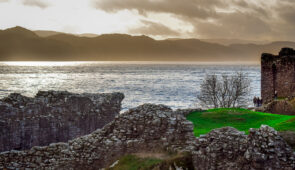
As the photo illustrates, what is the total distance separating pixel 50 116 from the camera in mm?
17953

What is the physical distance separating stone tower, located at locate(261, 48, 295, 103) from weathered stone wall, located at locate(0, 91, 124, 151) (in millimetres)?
30991

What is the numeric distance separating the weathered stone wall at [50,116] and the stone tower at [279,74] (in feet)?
102

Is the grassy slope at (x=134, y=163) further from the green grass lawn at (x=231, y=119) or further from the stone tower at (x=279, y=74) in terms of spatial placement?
the stone tower at (x=279, y=74)

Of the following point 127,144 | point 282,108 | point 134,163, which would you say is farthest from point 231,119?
point 282,108

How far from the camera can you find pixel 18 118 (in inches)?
664

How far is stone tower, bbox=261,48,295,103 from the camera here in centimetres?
4406

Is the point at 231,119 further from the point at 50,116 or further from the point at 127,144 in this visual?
the point at 127,144

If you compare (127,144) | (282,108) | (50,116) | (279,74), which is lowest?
(282,108)

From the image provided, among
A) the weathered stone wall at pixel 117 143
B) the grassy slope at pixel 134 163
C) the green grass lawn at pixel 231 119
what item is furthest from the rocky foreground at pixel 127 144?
the green grass lawn at pixel 231 119

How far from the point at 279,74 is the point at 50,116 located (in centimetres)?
3576

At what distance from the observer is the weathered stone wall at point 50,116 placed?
54.9 ft

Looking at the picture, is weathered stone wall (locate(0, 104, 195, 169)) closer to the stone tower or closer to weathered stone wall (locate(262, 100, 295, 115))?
weathered stone wall (locate(262, 100, 295, 115))

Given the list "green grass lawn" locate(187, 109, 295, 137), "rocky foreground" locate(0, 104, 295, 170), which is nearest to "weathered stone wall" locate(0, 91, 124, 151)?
"rocky foreground" locate(0, 104, 295, 170)

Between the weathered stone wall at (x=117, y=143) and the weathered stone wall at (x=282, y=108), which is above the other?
the weathered stone wall at (x=117, y=143)
